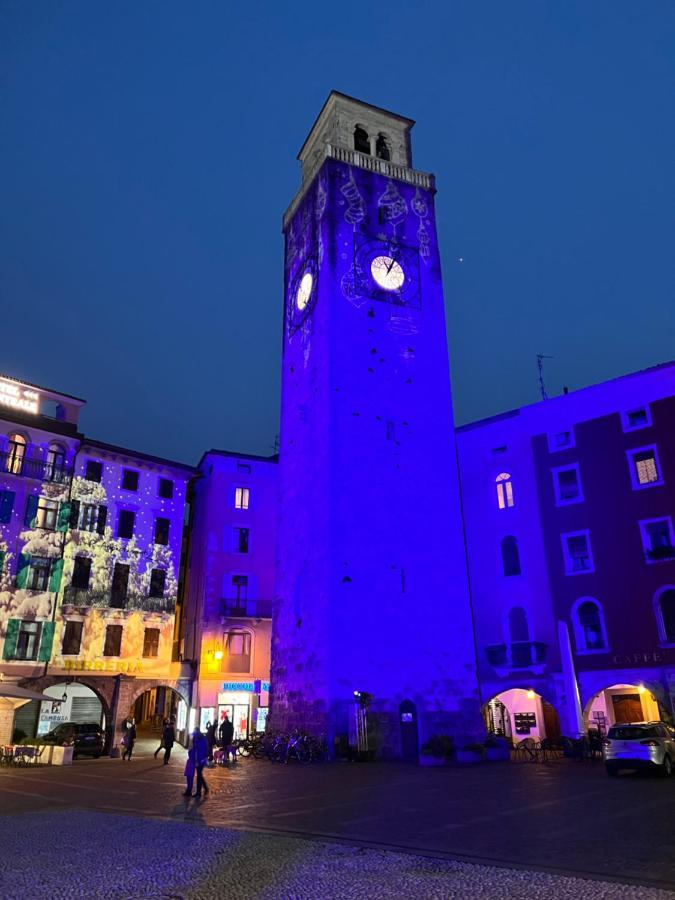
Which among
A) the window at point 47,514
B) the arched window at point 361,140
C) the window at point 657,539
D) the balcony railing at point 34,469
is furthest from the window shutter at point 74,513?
the window at point 657,539

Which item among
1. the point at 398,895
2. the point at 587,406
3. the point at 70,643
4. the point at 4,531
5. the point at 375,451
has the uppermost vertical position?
the point at 587,406

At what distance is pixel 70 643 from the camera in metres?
34.9

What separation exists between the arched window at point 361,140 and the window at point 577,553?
24.6m

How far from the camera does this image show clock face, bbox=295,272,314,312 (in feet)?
119

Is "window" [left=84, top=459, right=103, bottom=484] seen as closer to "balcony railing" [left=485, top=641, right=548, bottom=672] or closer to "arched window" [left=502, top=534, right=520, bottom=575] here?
"arched window" [left=502, top=534, right=520, bottom=575]

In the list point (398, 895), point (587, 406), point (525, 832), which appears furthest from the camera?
point (587, 406)

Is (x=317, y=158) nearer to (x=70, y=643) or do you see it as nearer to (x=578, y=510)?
(x=578, y=510)

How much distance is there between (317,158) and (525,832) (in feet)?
120

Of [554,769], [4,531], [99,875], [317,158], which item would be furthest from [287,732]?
[317,158]

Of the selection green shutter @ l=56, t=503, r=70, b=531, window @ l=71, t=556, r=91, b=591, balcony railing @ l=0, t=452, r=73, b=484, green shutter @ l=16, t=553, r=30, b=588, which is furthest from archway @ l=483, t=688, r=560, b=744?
balcony railing @ l=0, t=452, r=73, b=484

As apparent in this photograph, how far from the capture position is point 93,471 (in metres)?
38.1

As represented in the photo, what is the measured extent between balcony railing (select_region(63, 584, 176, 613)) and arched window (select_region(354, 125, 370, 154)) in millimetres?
28460

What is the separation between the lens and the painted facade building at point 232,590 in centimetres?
3822

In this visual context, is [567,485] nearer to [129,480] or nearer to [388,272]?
[388,272]
